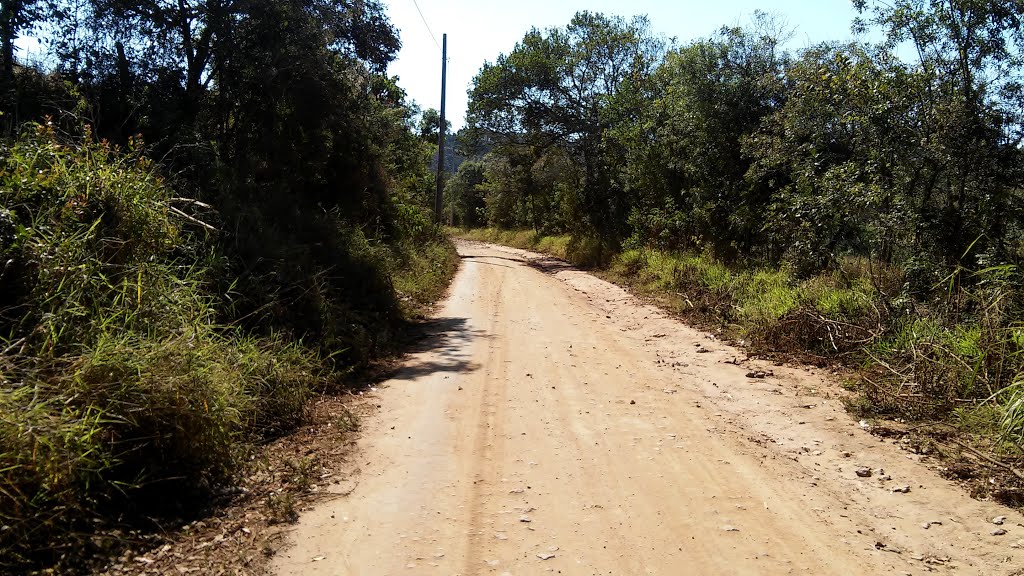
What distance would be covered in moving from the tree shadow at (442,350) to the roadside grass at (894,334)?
4215 millimetres

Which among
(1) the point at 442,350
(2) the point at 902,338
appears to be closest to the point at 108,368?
(1) the point at 442,350

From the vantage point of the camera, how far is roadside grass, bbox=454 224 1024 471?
590cm

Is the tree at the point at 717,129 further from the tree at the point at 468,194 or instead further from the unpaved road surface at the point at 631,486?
the tree at the point at 468,194

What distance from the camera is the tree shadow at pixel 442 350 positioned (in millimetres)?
8375

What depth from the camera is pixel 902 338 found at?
7.49 metres

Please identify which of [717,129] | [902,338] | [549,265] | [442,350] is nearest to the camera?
[902,338]

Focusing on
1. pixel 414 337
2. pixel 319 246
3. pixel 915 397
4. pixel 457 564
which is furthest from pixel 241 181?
pixel 915 397

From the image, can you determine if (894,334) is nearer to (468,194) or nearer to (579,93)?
(579,93)

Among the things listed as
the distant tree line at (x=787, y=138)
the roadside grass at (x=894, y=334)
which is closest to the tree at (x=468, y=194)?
the distant tree line at (x=787, y=138)

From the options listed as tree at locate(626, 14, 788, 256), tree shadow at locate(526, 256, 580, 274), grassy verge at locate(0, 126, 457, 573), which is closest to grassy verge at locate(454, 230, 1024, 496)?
tree at locate(626, 14, 788, 256)

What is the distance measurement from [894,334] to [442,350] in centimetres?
606

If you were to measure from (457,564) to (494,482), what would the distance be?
1176 mm

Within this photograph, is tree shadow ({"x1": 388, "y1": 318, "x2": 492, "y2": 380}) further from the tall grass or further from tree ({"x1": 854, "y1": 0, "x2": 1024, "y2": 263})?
tree ({"x1": 854, "y1": 0, "x2": 1024, "y2": 263})

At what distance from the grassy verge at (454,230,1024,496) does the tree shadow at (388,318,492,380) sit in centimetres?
420
